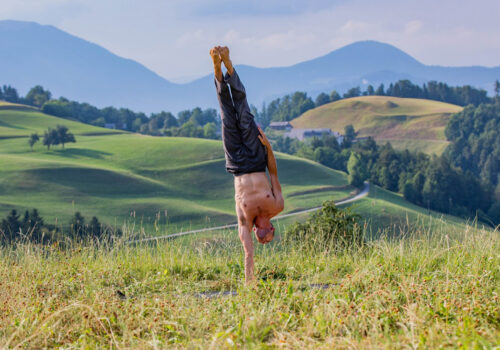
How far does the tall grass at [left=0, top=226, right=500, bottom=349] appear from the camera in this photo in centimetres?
499

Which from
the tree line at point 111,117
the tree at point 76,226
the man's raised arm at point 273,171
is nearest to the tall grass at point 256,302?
the man's raised arm at point 273,171

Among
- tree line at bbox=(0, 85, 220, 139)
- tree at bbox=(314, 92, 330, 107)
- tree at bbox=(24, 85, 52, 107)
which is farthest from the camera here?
tree at bbox=(314, 92, 330, 107)

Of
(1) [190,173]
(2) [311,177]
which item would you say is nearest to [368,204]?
(2) [311,177]

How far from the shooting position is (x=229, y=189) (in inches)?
2798

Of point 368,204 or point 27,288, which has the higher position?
point 27,288

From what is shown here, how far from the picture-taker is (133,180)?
68188 mm

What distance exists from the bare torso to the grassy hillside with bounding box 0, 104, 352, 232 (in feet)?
124

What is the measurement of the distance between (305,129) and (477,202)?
66.9 metres

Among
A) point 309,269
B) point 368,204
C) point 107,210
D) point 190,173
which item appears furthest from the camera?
point 190,173

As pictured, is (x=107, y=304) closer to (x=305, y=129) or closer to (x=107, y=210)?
(x=107, y=210)

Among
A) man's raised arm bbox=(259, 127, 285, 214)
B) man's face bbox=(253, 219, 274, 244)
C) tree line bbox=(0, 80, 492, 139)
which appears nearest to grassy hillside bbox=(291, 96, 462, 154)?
tree line bbox=(0, 80, 492, 139)

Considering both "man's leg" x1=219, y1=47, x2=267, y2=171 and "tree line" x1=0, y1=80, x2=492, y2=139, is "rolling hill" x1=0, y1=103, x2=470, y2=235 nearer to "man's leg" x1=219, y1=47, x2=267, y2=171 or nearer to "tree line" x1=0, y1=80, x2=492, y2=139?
"tree line" x1=0, y1=80, x2=492, y2=139

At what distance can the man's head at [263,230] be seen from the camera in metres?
7.05

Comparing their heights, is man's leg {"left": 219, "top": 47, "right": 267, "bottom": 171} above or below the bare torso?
above
